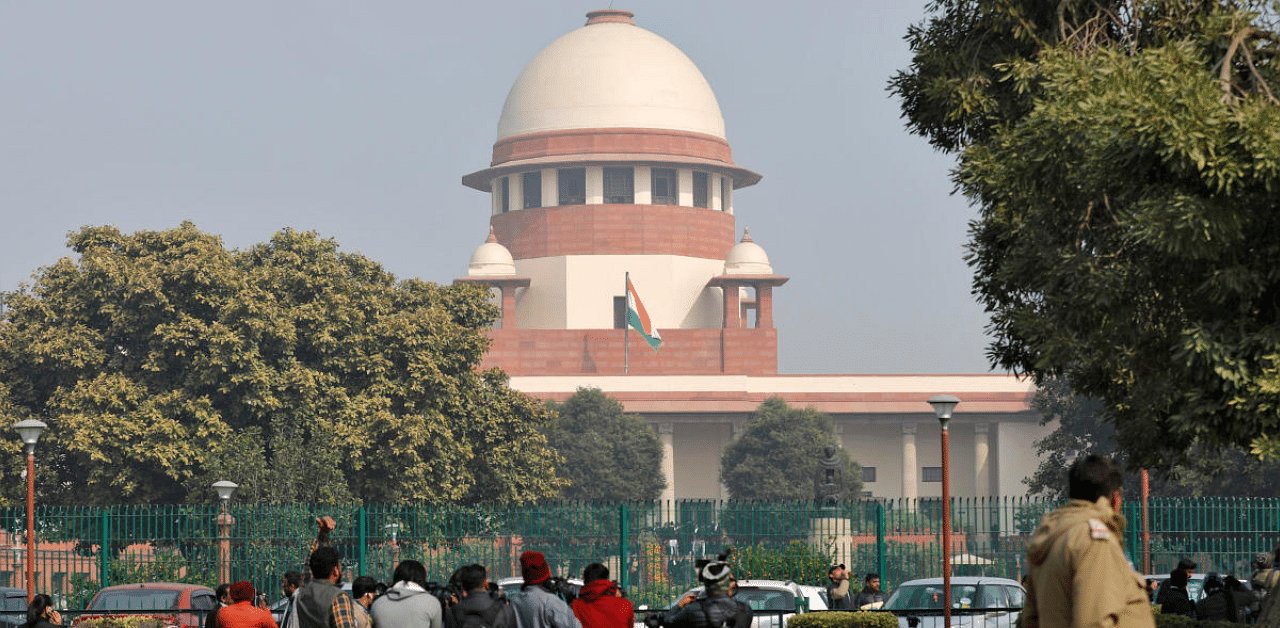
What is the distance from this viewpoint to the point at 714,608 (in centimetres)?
830

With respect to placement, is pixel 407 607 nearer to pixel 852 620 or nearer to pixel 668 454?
pixel 852 620

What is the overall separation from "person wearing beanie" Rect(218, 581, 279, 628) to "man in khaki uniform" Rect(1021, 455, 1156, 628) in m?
5.04

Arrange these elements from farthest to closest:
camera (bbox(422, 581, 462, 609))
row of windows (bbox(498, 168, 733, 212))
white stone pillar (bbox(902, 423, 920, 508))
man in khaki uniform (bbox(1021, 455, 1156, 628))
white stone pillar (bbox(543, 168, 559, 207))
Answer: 1. row of windows (bbox(498, 168, 733, 212))
2. white stone pillar (bbox(543, 168, 559, 207))
3. white stone pillar (bbox(902, 423, 920, 508))
4. camera (bbox(422, 581, 462, 609))
5. man in khaki uniform (bbox(1021, 455, 1156, 628))

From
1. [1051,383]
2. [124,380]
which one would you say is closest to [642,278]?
[1051,383]

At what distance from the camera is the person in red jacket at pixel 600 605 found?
8.95 meters

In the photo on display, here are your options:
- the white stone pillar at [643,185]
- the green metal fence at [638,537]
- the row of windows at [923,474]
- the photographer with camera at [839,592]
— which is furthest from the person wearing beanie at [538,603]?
the white stone pillar at [643,185]

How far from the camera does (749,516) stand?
2158 cm

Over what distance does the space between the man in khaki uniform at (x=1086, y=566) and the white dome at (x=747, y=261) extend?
218ft

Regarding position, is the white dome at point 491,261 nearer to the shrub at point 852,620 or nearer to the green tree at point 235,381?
the green tree at point 235,381

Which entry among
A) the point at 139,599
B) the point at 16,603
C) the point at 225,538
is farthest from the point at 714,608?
the point at 16,603

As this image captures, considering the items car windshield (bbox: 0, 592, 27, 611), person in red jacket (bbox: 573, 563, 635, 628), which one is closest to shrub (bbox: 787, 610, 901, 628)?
person in red jacket (bbox: 573, 563, 635, 628)

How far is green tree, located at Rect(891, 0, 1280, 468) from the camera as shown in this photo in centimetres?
973

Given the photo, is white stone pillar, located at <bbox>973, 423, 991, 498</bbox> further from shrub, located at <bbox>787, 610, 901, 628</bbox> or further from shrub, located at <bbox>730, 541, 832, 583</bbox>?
shrub, located at <bbox>787, 610, 901, 628</bbox>

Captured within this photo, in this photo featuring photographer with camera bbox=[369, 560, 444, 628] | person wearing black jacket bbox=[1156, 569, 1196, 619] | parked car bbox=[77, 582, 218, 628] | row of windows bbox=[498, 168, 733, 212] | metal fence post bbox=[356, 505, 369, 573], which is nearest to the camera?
photographer with camera bbox=[369, 560, 444, 628]
